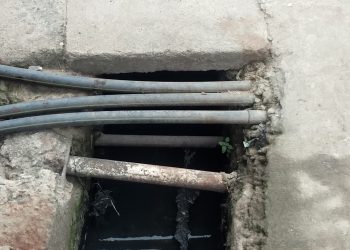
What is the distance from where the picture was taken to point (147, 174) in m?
3.08

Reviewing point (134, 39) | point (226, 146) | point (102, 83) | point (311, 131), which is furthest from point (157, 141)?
point (311, 131)

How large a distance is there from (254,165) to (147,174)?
651 millimetres

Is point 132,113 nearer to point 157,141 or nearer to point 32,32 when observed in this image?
point 157,141

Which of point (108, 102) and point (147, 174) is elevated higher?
point (108, 102)

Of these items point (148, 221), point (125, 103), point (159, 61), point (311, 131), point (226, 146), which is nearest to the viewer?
point (311, 131)

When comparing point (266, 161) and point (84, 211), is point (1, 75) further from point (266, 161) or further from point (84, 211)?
point (266, 161)

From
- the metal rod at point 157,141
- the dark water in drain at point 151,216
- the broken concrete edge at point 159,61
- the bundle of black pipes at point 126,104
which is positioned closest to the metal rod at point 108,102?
the bundle of black pipes at point 126,104

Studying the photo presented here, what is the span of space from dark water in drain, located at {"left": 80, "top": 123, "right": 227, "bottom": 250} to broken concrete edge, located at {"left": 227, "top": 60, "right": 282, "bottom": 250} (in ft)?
1.41

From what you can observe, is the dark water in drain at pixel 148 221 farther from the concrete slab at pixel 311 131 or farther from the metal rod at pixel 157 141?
the concrete slab at pixel 311 131

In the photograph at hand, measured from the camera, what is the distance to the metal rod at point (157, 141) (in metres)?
3.53

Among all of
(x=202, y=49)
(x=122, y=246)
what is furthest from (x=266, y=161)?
(x=122, y=246)

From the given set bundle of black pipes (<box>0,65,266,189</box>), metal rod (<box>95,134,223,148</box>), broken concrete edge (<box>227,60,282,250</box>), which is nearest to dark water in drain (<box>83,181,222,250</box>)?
metal rod (<box>95,134,223,148</box>)

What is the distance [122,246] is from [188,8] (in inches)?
67.1

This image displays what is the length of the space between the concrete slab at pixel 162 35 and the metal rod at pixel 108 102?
0.96ft
